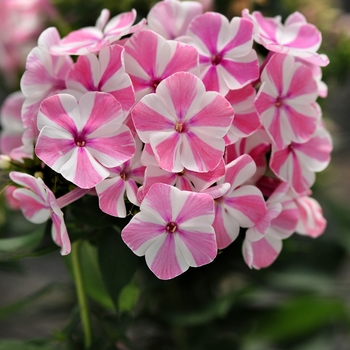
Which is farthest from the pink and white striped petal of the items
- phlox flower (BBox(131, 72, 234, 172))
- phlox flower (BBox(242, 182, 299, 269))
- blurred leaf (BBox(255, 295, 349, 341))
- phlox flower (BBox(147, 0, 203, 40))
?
blurred leaf (BBox(255, 295, 349, 341))

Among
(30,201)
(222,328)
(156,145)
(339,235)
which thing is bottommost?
(222,328)

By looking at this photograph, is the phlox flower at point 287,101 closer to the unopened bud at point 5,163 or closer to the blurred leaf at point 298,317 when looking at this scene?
the unopened bud at point 5,163

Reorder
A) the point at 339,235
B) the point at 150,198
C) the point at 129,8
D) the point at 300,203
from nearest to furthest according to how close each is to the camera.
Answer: the point at 150,198
the point at 300,203
the point at 129,8
the point at 339,235

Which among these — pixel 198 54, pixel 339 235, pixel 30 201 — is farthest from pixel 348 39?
pixel 30 201

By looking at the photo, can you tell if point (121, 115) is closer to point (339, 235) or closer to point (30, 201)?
point (30, 201)

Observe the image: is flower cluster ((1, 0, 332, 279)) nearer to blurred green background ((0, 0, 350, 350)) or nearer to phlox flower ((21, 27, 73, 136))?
phlox flower ((21, 27, 73, 136))

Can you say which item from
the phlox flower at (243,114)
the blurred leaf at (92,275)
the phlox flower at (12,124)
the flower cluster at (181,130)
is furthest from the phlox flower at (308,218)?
the phlox flower at (12,124)
